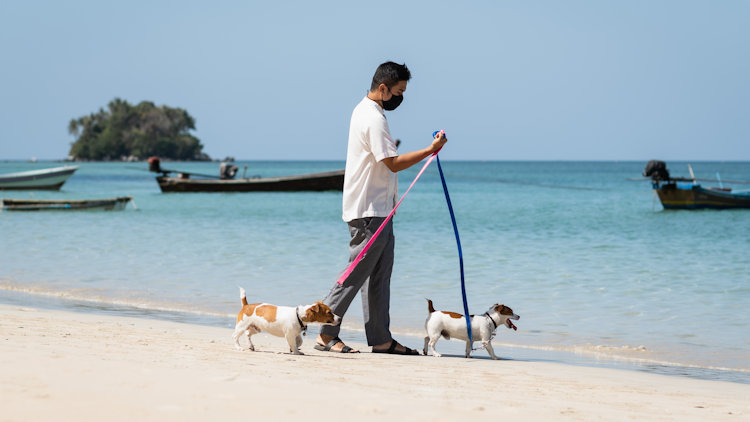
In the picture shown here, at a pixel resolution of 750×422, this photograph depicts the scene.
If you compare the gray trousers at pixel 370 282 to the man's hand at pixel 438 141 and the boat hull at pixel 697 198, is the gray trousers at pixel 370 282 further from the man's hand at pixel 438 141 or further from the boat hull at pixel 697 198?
the boat hull at pixel 697 198

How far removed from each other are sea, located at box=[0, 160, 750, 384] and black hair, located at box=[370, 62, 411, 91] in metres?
2.20

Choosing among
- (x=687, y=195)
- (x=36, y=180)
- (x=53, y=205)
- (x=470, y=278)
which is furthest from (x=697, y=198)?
(x=36, y=180)

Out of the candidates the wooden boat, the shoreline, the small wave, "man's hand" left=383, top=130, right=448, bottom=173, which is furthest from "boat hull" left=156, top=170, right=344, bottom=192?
"man's hand" left=383, top=130, right=448, bottom=173

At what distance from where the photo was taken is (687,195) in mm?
30562

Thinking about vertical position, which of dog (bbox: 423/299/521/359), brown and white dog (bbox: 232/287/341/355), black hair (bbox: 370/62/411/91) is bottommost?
dog (bbox: 423/299/521/359)

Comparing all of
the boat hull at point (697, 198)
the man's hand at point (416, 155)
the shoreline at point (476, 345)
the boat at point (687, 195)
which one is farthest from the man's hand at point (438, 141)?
the boat hull at point (697, 198)

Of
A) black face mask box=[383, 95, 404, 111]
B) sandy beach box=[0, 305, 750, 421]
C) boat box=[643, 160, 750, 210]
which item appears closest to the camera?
sandy beach box=[0, 305, 750, 421]

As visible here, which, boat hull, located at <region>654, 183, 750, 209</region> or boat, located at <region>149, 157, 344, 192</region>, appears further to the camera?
boat, located at <region>149, 157, 344, 192</region>

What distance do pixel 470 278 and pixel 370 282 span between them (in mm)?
6310

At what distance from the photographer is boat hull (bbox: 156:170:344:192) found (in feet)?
143

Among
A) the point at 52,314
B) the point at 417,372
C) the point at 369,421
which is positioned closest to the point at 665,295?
the point at 417,372

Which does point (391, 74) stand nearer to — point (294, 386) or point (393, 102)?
point (393, 102)

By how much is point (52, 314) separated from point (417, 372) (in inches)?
157

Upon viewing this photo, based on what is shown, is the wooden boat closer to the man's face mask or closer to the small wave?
the small wave
